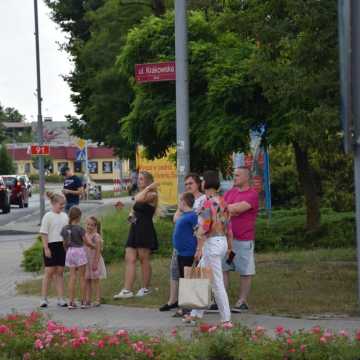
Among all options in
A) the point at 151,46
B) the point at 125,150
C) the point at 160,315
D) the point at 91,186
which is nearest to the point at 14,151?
the point at 91,186

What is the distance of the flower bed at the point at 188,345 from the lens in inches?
308

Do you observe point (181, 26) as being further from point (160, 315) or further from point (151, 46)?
point (151, 46)

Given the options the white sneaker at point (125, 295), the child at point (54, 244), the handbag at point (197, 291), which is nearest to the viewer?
the handbag at point (197, 291)

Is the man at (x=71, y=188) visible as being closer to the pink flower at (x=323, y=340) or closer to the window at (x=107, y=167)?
the pink flower at (x=323, y=340)

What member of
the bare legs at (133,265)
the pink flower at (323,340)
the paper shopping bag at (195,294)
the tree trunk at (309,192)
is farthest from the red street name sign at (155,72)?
the tree trunk at (309,192)

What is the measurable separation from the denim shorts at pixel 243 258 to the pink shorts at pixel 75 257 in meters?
2.19

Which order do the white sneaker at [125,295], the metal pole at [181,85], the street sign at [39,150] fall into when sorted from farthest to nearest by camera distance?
the street sign at [39,150], the white sneaker at [125,295], the metal pole at [181,85]

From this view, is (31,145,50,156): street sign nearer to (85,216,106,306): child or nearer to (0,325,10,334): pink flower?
(85,216,106,306): child

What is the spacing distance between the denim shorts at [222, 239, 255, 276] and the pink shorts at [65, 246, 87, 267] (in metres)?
2.19

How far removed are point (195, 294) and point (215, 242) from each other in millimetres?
617

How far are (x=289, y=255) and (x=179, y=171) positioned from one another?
5356 millimetres

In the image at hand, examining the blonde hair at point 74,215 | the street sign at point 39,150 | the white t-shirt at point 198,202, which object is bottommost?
the blonde hair at point 74,215

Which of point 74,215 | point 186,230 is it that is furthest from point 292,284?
point 74,215

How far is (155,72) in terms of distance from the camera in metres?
13.4
